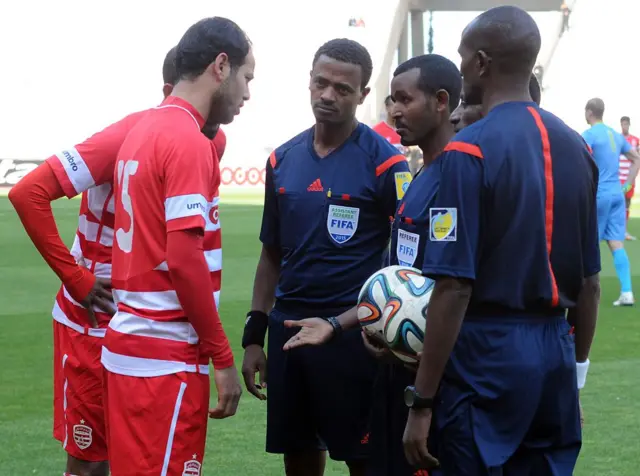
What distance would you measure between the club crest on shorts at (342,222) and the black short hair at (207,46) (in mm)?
999

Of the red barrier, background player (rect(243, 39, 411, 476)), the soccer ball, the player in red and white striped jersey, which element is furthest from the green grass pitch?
the red barrier

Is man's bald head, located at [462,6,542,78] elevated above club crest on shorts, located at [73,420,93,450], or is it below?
above

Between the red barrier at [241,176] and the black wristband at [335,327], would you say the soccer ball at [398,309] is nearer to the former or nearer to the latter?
the black wristband at [335,327]

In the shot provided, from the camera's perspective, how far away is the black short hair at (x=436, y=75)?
3.85 meters

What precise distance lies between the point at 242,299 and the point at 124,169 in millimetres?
7712

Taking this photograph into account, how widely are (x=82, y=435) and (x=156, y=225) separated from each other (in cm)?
115

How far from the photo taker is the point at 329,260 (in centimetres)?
432

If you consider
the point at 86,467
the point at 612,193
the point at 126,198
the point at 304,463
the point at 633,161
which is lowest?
the point at 612,193

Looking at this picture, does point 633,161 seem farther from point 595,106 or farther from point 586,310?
point 586,310

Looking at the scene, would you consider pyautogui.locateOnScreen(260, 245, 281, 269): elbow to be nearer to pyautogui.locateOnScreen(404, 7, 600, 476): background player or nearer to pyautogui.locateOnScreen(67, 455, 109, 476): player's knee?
pyautogui.locateOnScreen(67, 455, 109, 476): player's knee

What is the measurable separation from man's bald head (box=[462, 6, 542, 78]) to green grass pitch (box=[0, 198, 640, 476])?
9.74 feet

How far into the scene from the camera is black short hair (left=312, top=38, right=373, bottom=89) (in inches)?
173

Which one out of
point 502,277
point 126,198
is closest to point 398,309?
point 502,277

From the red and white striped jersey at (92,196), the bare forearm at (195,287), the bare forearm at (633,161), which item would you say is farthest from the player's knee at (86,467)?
the bare forearm at (633,161)
